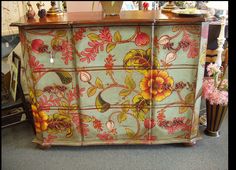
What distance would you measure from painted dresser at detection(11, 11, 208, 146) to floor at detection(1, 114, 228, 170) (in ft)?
0.31

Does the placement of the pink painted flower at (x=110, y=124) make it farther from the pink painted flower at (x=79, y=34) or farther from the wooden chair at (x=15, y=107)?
the wooden chair at (x=15, y=107)

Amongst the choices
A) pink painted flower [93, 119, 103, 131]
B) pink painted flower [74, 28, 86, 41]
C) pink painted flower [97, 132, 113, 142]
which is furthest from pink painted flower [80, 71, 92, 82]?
pink painted flower [97, 132, 113, 142]

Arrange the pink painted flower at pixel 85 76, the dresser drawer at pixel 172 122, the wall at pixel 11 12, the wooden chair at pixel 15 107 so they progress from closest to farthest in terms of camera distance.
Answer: the pink painted flower at pixel 85 76
the dresser drawer at pixel 172 122
the wooden chair at pixel 15 107
the wall at pixel 11 12

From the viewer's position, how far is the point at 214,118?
7.19 feet

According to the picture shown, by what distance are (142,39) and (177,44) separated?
0.88 feet

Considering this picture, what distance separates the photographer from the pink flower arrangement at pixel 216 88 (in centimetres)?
209

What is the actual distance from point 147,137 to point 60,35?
1.10 metres

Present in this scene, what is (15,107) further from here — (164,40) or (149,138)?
(164,40)

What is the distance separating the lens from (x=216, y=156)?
6.60 feet

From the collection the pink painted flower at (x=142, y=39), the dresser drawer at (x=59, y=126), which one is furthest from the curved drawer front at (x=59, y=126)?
the pink painted flower at (x=142, y=39)

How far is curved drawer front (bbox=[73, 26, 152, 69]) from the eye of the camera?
1744mm

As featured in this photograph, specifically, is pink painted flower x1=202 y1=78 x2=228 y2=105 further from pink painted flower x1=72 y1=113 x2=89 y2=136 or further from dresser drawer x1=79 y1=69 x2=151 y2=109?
pink painted flower x1=72 y1=113 x2=89 y2=136
